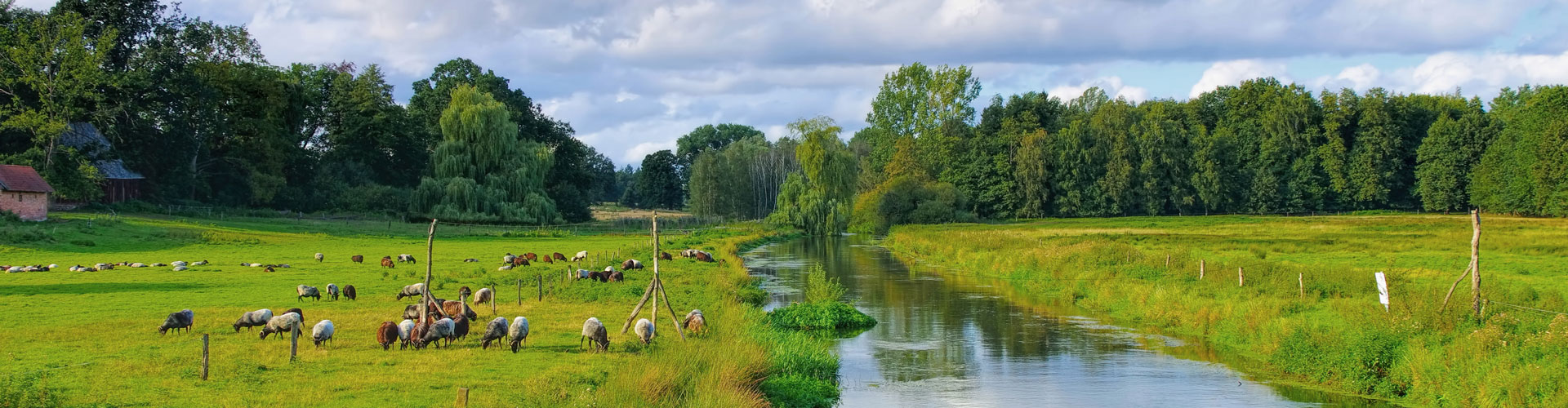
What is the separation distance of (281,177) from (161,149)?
873cm

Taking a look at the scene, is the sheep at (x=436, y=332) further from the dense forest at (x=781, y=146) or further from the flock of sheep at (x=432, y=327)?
the dense forest at (x=781, y=146)

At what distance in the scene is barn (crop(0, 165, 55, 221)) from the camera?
180 ft

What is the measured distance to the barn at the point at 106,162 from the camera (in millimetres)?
69188

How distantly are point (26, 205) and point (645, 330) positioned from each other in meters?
50.8

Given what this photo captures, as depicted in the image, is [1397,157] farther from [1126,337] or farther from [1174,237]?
[1126,337]

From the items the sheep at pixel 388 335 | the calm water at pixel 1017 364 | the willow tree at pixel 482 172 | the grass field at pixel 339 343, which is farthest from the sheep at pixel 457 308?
the willow tree at pixel 482 172

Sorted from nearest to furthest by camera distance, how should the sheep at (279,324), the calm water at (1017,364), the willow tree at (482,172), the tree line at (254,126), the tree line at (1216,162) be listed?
1. the calm water at (1017,364)
2. the sheep at (279,324)
3. the tree line at (254,126)
4. the willow tree at (482,172)
5. the tree line at (1216,162)

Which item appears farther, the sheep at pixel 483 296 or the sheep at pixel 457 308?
the sheep at pixel 483 296

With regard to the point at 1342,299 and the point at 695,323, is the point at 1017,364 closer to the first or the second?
→ the point at 695,323

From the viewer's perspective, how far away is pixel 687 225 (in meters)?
99.5

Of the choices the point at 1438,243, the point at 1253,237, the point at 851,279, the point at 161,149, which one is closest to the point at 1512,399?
the point at 851,279

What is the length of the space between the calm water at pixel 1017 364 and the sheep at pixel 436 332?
7957 millimetres

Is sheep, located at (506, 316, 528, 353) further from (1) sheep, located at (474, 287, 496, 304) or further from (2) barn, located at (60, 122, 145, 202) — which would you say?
(2) barn, located at (60, 122, 145, 202)

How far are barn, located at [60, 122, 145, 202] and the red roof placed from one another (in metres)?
10.1
